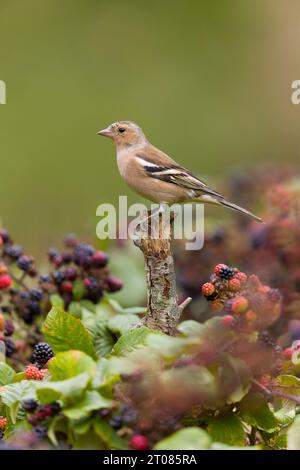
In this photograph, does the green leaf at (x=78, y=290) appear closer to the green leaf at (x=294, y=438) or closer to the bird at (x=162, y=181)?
the bird at (x=162, y=181)

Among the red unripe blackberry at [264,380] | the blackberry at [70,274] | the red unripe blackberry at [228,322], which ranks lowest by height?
the red unripe blackberry at [264,380]

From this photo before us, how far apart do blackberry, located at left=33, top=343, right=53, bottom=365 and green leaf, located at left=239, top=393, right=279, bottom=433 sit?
0.57 metres

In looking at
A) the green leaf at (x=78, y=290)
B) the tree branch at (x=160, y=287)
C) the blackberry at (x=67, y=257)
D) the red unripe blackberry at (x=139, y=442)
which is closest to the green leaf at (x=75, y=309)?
the green leaf at (x=78, y=290)

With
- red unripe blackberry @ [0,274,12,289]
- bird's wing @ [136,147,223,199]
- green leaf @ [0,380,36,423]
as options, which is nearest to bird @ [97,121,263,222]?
bird's wing @ [136,147,223,199]

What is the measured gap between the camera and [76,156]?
9672 millimetres

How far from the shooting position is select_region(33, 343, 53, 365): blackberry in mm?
2420

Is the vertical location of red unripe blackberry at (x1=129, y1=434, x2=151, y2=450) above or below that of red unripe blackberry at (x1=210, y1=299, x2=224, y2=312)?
below

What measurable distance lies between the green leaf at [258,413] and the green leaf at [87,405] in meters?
0.37

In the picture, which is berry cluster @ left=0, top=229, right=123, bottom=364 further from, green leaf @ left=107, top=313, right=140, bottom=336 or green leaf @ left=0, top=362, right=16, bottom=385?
green leaf @ left=0, top=362, right=16, bottom=385

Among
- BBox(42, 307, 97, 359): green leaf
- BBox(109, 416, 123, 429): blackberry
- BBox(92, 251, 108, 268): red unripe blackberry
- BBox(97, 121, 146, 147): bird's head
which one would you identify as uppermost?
BBox(97, 121, 146, 147): bird's head

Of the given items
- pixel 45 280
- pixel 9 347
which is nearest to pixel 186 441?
pixel 9 347

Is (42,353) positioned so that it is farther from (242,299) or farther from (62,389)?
(242,299)

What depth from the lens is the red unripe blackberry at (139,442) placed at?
1887mm

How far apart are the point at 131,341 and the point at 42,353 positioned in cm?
29
